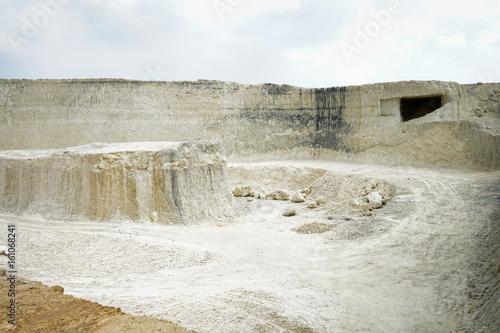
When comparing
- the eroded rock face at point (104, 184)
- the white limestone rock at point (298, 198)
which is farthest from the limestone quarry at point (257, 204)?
the white limestone rock at point (298, 198)

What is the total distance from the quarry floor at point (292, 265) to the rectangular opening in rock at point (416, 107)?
6.82 meters

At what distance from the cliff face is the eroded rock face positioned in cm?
789

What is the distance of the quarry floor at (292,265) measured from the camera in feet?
13.6

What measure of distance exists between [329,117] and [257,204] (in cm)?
731

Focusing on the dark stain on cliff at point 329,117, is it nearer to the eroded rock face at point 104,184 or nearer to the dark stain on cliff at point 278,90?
the dark stain on cliff at point 278,90

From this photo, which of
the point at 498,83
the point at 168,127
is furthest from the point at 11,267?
the point at 498,83

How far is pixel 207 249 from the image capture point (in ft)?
22.5

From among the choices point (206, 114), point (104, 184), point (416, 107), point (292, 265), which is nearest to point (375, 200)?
point (292, 265)

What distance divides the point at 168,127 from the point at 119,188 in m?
8.87

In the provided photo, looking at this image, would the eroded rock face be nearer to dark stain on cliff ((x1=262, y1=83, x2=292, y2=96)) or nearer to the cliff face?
the cliff face

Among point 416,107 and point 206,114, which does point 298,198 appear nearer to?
point 206,114

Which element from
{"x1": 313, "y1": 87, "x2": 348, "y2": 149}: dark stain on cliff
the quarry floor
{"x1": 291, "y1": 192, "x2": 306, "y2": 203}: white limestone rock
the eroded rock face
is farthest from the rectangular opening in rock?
the eroded rock face

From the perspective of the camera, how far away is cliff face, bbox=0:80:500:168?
15.8 metres

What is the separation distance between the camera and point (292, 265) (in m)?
A: 6.00
